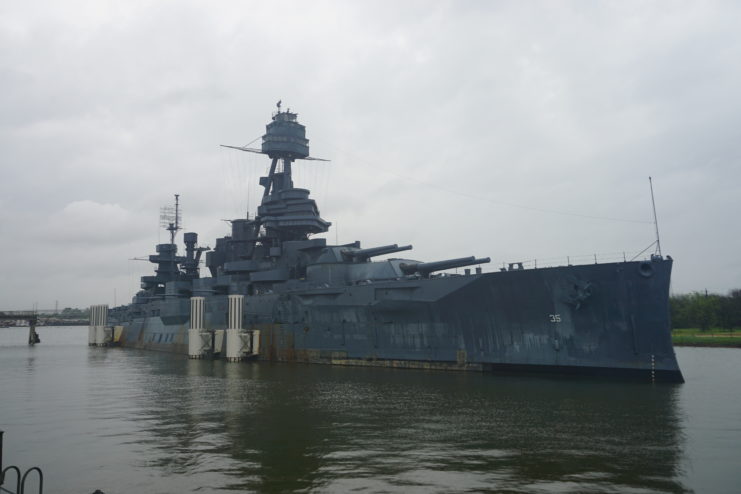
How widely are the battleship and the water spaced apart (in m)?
1.45

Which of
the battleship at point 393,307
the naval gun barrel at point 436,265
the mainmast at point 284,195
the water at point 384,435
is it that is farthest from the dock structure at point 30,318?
the naval gun barrel at point 436,265

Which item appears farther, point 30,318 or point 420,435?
point 30,318

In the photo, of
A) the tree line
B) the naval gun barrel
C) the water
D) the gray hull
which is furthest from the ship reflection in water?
the tree line

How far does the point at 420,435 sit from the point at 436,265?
13.9 metres

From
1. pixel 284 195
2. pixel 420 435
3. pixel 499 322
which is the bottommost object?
pixel 420 435

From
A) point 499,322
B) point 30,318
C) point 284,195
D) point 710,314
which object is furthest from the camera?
point 30,318

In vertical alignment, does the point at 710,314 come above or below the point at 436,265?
below

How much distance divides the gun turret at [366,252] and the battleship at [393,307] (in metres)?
0.07

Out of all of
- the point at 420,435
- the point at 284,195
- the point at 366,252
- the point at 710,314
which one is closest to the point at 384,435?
the point at 420,435

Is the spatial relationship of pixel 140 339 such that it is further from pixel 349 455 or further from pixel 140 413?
pixel 349 455

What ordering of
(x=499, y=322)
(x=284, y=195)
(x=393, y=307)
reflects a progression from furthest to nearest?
(x=284, y=195), (x=393, y=307), (x=499, y=322)

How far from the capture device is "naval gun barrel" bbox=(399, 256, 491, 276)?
2503cm

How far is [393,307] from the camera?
26.4 m

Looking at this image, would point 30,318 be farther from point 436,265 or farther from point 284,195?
point 436,265
